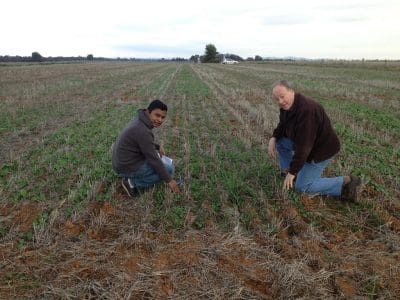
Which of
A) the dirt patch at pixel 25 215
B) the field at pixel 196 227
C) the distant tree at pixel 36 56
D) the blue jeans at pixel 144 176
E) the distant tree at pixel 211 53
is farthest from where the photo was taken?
the distant tree at pixel 36 56

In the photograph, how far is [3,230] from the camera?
4238 mm

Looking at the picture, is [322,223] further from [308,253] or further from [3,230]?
[3,230]

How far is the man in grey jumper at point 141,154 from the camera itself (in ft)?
15.8

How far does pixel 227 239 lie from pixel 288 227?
87cm

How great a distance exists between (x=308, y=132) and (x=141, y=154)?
7.82 feet

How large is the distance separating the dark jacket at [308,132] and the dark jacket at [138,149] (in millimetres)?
1837

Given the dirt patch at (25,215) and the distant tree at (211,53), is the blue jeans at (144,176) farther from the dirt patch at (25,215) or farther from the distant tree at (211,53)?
the distant tree at (211,53)

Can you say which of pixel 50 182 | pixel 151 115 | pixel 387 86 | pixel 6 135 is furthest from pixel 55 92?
pixel 387 86

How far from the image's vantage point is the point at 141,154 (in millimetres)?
5121

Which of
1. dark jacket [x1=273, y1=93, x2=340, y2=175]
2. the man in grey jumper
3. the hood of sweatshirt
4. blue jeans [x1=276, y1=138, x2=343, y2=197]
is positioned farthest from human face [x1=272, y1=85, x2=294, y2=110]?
the hood of sweatshirt

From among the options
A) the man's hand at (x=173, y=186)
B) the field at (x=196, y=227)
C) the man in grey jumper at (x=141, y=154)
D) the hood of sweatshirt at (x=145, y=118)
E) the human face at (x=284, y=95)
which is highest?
the human face at (x=284, y=95)

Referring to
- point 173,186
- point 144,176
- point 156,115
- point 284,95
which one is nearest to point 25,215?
point 144,176

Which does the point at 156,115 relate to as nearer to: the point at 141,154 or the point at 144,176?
the point at 141,154

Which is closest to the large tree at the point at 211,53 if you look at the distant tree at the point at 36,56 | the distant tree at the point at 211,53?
the distant tree at the point at 211,53
